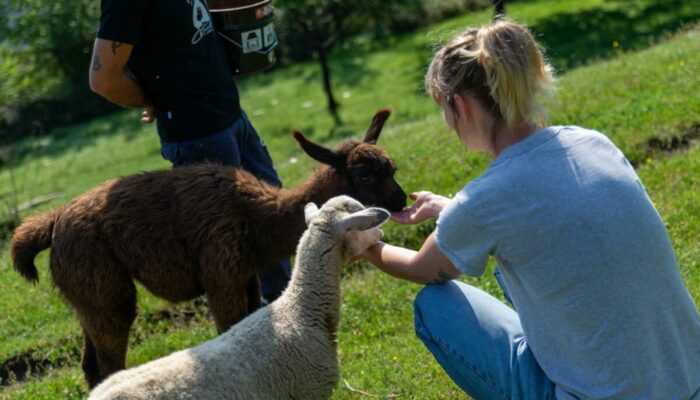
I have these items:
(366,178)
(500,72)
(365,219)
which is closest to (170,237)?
(366,178)

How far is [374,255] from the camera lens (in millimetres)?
4246

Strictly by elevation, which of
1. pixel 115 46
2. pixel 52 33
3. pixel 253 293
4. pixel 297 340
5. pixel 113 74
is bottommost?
pixel 52 33

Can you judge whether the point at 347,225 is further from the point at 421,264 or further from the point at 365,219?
the point at 421,264

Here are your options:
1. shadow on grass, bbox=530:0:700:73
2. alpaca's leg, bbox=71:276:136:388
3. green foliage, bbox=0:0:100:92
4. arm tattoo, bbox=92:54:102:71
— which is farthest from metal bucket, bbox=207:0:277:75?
green foliage, bbox=0:0:100:92

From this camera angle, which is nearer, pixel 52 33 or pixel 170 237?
pixel 170 237

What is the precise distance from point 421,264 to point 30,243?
2.84 meters

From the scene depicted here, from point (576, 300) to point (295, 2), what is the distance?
50.5 feet

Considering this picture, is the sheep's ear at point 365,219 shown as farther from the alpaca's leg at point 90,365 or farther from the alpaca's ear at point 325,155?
the alpaca's leg at point 90,365

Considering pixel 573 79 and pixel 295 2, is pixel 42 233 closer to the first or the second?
pixel 573 79

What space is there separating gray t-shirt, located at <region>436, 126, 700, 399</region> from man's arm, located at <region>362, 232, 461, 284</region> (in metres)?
0.26

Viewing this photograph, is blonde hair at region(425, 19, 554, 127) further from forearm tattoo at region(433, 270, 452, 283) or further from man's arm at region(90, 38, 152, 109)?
man's arm at region(90, 38, 152, 109)

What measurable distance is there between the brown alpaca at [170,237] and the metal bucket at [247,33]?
34.6 inches

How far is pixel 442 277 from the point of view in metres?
3.82

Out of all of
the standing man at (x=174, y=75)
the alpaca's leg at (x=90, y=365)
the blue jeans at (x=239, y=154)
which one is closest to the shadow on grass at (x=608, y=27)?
the blue jeans at (x=239, y=154)
